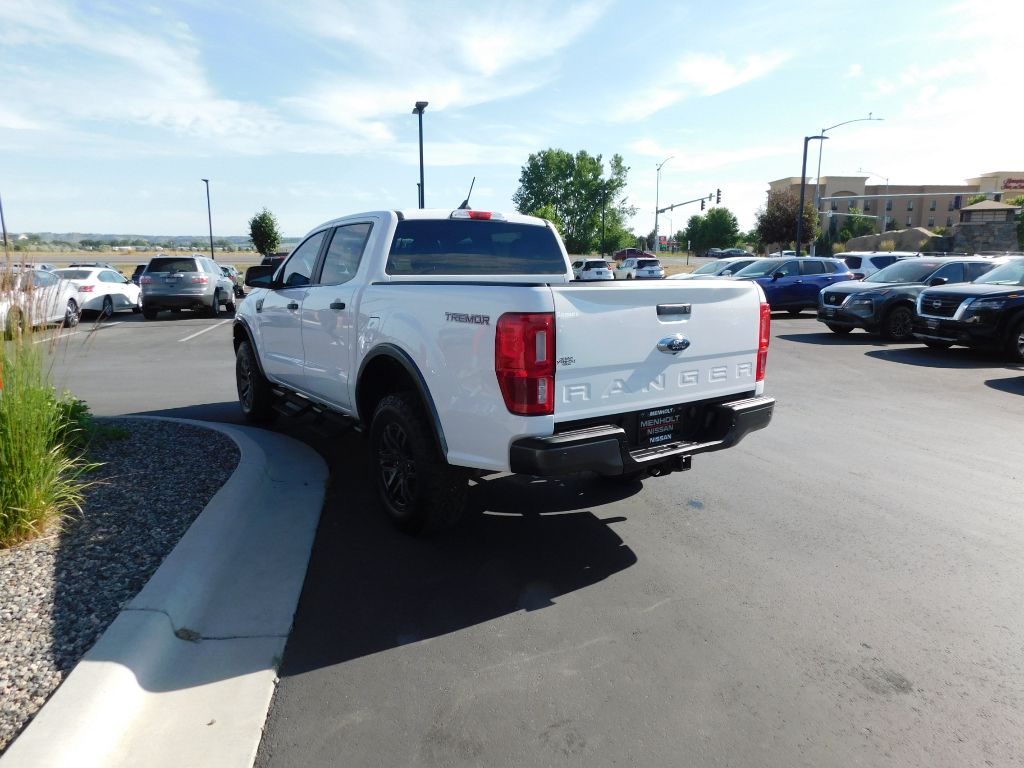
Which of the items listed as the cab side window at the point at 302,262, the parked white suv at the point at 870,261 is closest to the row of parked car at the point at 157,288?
the cab side window at the point at 302,262

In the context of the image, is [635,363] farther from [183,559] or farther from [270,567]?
[183,559]

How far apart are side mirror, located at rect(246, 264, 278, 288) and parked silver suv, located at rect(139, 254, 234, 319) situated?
1378 cm

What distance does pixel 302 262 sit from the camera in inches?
248

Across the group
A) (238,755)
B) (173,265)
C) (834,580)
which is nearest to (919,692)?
(834,580)

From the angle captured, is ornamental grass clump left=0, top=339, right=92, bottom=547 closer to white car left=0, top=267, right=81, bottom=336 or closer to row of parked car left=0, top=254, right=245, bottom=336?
white car left=0, top=267, right=81, bottom=336

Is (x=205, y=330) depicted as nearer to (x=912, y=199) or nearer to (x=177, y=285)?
(x=177, y=285)

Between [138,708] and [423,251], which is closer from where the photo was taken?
[138,708]

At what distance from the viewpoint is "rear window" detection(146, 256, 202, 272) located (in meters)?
19.4

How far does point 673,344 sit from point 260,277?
4.19 meters

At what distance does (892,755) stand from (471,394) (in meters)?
2.30

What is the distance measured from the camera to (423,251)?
5.31m

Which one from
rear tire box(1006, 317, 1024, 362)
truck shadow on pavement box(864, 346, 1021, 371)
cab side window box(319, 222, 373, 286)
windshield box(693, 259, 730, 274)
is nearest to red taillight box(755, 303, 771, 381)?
cab side window box(319, 222, 373, 286)

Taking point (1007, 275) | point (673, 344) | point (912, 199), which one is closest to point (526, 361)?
point (673, 344)

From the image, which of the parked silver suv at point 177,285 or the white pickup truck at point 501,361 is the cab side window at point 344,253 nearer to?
the white pickup truck at point 501,361
